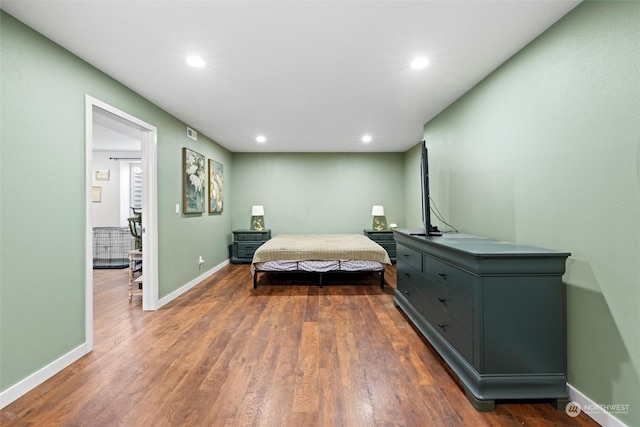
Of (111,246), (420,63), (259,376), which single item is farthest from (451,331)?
(111,246)

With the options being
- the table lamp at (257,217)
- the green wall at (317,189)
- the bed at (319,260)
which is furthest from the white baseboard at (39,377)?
the green wall at (317,189)

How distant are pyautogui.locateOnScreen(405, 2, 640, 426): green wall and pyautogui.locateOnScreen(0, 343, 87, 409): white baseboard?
3432mm

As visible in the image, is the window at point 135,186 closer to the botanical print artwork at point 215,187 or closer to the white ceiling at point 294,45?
the botanical print artwork at point 215,187

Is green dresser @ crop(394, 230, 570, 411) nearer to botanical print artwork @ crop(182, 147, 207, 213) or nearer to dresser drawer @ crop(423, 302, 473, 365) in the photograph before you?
dresser drawer @ crop(423, 302, 473, 365)

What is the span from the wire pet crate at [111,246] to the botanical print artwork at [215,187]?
1907 millimetres

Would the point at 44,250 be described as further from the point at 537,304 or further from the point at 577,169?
the point at 577,169

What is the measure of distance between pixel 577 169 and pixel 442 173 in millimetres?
1901

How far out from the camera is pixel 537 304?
161 centimetres

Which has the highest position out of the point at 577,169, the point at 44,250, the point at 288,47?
the point at 288,47

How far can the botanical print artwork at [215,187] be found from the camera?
4.92 m

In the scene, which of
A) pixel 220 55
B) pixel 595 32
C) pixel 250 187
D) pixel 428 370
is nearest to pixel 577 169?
pixel 595 32

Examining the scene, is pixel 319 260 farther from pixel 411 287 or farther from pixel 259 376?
pixel 259 376

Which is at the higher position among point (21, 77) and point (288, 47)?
point (288, 47)

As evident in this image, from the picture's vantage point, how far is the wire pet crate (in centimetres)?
541
